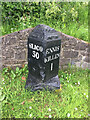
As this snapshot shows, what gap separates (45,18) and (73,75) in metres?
2.13

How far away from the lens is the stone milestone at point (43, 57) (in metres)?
2.17

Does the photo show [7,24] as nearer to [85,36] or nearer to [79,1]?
[85,36]

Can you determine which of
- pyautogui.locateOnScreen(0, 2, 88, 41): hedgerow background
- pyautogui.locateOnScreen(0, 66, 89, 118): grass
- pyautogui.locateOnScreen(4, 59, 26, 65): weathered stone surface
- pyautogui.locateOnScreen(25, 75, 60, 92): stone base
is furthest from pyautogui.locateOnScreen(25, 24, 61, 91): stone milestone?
pyautogui.locateOnScreen(0, 2, 88, 41): hedgerow background

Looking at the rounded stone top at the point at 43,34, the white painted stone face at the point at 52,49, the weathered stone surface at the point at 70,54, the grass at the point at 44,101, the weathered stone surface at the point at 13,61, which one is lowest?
the grass at the point at 44,101

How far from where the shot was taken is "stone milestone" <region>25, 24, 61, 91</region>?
217 centimetres

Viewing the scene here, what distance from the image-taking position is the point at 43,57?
7.20ft

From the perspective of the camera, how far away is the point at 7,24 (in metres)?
3.64

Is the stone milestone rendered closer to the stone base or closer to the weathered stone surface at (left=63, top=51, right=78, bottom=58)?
the stone base

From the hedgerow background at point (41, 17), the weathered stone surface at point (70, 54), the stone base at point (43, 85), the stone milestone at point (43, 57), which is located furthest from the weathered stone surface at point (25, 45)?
the stone base at point (43, 85)

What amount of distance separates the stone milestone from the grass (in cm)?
19

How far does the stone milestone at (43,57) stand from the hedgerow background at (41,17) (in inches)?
57.9

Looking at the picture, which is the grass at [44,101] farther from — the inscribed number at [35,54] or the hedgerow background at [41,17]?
the hedgerow background at [41,17]

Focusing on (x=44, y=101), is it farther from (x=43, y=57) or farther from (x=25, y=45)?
(x=25, y=45)

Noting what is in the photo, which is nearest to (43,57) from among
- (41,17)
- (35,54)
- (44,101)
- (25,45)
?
(35,54)
